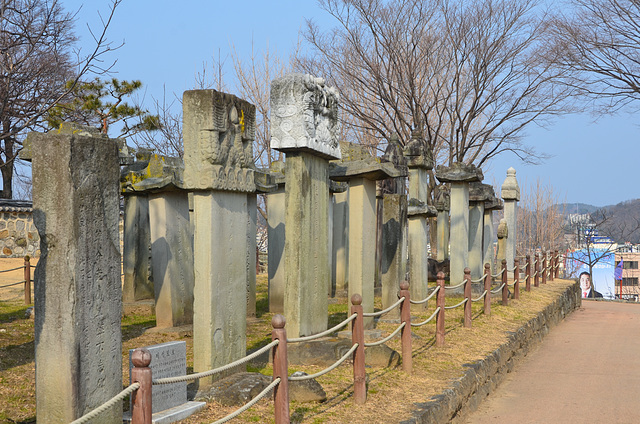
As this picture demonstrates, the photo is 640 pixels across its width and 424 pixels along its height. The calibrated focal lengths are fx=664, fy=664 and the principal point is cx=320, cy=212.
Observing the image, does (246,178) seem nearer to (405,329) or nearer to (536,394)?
(405,329)

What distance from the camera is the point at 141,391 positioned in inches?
149

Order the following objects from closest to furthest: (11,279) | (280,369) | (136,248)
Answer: (280,369)
(136,248)
(11,279)

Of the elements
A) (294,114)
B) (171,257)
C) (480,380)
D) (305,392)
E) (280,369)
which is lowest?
(480,380)

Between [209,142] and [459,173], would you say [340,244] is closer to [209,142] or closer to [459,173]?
[459,173]

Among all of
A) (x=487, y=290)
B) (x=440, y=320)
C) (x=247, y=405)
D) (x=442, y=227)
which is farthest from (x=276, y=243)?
(x=442, y=227)

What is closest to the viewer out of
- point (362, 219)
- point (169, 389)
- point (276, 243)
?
point (169, 389)

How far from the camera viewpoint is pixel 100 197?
4750 mm

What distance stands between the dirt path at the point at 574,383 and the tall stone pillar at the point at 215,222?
3.31 m

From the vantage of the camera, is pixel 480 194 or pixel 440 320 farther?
pixel 480 194

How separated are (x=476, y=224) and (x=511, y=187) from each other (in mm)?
4198

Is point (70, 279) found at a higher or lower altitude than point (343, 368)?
higher

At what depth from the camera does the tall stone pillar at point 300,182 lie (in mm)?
7938

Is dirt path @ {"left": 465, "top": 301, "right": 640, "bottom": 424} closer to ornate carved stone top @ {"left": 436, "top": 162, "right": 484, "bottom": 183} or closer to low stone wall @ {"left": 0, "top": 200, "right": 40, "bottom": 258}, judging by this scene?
ornate carved stone top @ {"left": 436, "top": 162, "right": 484, "bottom": 183}

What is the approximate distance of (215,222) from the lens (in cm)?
663
